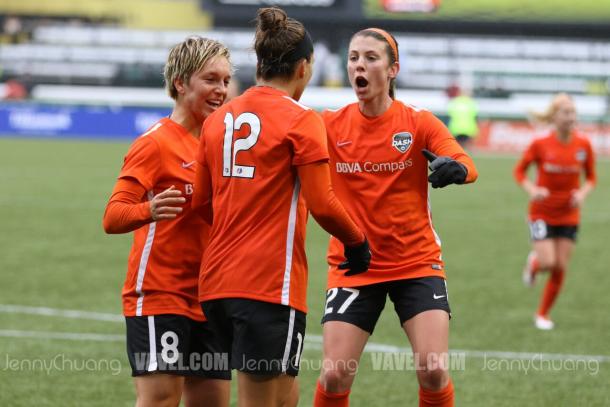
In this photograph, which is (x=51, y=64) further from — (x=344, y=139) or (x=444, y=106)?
(x=344, y=139)

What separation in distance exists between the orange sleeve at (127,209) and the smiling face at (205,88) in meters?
0.45

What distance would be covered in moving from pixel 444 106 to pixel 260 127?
3252cm

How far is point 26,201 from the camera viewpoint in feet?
58.5

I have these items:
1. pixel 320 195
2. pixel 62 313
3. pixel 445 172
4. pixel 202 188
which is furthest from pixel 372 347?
pixel 320 195

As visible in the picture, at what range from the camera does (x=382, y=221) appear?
5.21m

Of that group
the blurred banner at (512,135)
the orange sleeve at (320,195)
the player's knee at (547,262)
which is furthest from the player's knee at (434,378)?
the blurred banner at (512,135)

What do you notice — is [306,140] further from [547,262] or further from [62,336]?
[547,262]

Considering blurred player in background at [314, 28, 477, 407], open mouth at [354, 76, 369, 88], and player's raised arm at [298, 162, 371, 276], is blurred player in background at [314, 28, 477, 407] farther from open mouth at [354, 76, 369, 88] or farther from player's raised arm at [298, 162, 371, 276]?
player's raised arm at [298, 162, 371, 276]

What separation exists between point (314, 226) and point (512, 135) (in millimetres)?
16585

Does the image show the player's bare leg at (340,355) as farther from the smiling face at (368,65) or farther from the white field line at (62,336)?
the white field line at (62,336)

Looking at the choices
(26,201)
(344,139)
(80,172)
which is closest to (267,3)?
(80,172)

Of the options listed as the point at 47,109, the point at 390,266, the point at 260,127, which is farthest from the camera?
the point at 47,109

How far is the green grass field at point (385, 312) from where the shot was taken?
22.0 feet

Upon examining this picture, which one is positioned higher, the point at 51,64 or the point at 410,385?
the point at 51,64
